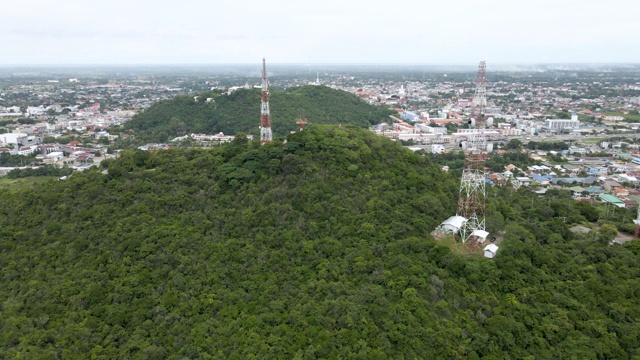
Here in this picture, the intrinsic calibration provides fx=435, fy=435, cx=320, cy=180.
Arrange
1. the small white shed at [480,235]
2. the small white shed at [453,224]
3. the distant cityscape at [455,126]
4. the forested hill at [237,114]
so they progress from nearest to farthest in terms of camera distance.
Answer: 1. the small white shed at [480,235]
2. the small white shed at [453,224]
3. the distant cityscape at [455,126]
4. the forested hill at [237,114]

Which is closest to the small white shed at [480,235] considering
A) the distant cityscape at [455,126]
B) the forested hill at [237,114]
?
the distant cityscape at [455,126]

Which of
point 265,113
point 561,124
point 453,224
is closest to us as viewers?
point 453,224

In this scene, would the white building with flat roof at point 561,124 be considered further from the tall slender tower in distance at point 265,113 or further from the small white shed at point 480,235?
the small white shed at point 480,235

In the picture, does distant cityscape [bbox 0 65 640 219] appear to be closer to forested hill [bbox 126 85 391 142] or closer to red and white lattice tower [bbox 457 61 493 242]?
red and white lattice tower [bbox 457 61 493 242]

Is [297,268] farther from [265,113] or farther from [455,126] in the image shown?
[455,126]

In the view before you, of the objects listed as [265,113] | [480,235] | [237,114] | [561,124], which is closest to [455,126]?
[561,124]
